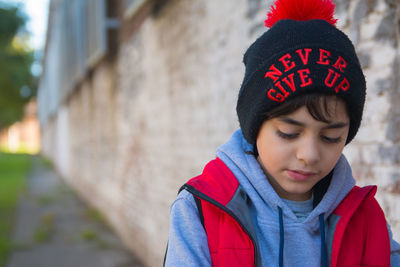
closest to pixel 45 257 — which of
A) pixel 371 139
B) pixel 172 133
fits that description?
pixel 172 133

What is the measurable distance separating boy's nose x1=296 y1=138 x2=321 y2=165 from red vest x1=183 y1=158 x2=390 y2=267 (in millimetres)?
208

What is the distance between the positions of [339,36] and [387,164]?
3.08 feet

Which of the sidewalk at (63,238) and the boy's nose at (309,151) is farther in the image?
the sidewalk at (63,238)

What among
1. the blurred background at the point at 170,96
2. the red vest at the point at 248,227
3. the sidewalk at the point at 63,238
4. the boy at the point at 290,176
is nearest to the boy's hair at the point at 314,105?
the boy at the point at 290,176

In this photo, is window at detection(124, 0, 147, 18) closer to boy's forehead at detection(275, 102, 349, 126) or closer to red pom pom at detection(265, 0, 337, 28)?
red pom pom at detection(265, 0, 337, 28)

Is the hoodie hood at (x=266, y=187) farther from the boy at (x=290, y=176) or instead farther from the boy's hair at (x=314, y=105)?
the boy's hair at (x=314, y=105)

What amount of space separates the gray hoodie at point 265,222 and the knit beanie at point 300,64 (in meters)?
0.15

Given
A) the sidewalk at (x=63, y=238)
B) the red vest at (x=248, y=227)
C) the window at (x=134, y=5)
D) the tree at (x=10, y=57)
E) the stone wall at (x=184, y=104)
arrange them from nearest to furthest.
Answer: the red vest at (x=248, y=227), the stone wall at (x=184, y=104), the window at (x=134, y=5), the sidewalk at (x=63, y=238), the tree at (x=10, y=57)

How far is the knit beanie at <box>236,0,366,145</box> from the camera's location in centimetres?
125

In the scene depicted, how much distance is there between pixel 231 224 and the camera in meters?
1.24

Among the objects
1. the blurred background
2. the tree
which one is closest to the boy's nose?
the blurred background

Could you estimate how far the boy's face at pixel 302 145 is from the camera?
125 centimetres

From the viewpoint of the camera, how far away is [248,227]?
124 cm

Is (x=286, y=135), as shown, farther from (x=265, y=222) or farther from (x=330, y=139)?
(x=265, y=222)
